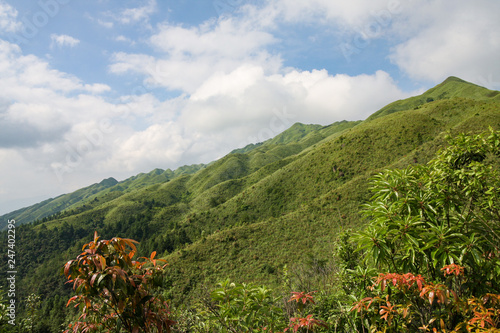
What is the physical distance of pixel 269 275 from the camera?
3136 centimetres

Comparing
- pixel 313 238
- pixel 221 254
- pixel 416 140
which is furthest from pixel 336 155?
pixel 221 254

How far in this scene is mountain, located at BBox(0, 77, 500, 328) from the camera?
34875 mm

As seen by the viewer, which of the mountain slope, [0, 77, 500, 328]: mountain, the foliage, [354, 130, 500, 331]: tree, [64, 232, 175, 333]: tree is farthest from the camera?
the mountain slope

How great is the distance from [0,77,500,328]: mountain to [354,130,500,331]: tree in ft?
2.39

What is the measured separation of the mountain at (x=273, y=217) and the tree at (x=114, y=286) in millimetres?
1237

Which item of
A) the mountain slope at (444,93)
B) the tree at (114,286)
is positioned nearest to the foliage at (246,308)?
the tree at (114,286)

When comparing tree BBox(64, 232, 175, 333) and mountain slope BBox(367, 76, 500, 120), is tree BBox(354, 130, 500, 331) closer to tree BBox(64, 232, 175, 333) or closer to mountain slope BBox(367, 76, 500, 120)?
tree BBox(64, 232, 175, 333)

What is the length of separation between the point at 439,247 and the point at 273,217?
178ft

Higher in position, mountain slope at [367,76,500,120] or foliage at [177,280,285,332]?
mountain slope at [367,76,500,120]

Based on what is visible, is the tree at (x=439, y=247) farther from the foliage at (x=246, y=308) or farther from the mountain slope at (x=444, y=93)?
the mountain slope at (x=444, y=93)

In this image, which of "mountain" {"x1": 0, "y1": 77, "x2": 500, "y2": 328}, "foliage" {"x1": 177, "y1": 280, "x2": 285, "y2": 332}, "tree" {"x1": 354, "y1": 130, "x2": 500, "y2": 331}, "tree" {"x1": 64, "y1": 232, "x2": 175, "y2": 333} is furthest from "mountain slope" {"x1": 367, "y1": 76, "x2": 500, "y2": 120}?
"tree" {"x1": 64, "y1": 232, "x2": 175, "y2": 333}

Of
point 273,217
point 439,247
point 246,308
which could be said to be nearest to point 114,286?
point 246,308

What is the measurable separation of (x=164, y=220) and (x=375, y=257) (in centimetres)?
10464

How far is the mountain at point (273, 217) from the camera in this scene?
34.9 meters
